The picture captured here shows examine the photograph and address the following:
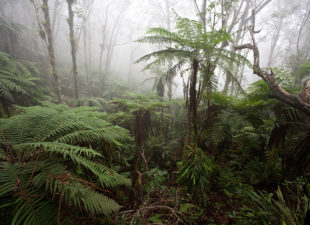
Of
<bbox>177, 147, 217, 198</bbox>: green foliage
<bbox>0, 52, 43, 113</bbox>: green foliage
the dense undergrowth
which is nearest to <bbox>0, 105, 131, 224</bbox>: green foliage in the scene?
the dense undergrowth

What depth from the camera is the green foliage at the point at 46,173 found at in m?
0.93

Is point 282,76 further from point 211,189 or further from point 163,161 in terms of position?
point 163,161

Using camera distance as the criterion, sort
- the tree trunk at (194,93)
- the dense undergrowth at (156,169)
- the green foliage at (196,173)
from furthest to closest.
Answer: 1. the tree trunk at (194,93)
2. the green foliage at (196,173)
3. the dense undergrowth at (156,169)

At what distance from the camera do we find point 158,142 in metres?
3.44

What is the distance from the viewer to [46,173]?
1.07 meters

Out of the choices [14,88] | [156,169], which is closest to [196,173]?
[156,169]

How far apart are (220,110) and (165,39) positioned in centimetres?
167

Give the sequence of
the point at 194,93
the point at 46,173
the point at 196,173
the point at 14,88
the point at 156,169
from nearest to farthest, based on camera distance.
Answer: the point at 46,173
the point at 196,173
the point at 194,93
the point at 156,169
the point at 14,88

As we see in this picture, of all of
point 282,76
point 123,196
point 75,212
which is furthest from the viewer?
point 282,76

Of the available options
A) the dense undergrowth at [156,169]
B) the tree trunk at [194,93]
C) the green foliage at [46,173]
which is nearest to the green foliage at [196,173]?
the dense undergrowth at [156,169]

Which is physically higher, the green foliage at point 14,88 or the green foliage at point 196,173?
the green foliage at point 14,88

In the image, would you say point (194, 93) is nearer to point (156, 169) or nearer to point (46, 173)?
point (156, 169)

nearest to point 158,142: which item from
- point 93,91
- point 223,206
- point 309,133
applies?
point 223,206

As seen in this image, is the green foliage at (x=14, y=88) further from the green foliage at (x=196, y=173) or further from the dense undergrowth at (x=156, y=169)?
the green foliage at (x=196, y=173)
